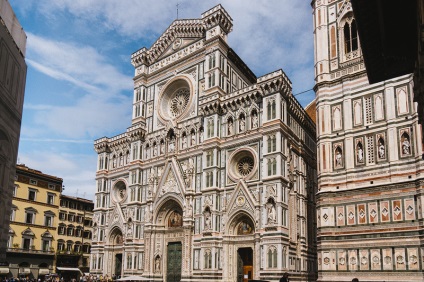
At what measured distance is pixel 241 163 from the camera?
37.5 m

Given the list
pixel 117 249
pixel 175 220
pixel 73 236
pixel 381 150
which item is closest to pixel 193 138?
pixel 175 220

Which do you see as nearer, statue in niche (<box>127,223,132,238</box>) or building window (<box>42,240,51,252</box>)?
statue in niche (<box>127,223,132,238</box>)

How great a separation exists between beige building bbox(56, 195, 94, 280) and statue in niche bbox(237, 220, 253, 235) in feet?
105

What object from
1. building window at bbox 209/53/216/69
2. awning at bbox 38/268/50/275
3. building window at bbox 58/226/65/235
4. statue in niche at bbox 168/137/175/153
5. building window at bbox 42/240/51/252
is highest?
building window at bbox 209/53/216/69

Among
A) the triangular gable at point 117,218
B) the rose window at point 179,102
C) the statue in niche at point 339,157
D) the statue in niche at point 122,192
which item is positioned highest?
the rose window at point 179,102

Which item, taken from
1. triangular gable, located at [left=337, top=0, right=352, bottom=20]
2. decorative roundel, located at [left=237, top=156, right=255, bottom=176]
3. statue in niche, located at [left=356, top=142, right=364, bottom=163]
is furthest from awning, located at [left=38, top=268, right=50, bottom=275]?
triangular gable, located at [left=337, top=0, right=352, bottom=20]

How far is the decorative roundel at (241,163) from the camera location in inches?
1437

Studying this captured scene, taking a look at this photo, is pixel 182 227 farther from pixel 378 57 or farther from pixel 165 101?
pixel 378 57

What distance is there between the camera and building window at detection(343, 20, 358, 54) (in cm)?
3250

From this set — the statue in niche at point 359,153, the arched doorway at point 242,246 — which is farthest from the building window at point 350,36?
the arched doorway at point 242,246

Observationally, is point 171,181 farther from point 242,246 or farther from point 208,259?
point 242,246

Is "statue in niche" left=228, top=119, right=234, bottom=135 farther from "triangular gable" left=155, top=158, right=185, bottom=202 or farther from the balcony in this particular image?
the balcony

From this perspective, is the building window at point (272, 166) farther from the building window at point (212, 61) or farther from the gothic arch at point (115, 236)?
the gothic arch at point (115, 236)

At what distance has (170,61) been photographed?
1815 inches
